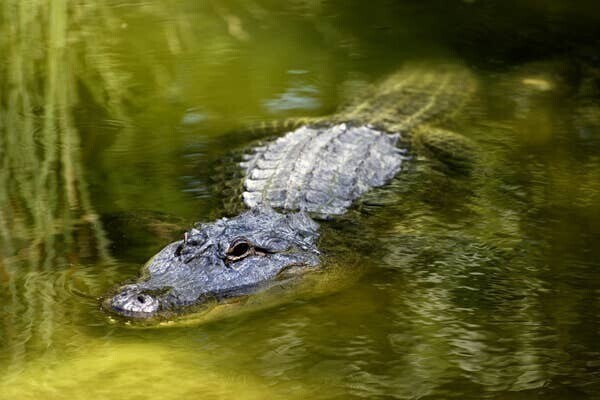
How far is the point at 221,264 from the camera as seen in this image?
4.16 meters

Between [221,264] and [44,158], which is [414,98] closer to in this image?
[44,158]

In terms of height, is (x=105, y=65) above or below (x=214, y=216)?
above

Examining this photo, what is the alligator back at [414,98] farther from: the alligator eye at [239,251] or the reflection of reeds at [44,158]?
the alligator eye at [239,251]

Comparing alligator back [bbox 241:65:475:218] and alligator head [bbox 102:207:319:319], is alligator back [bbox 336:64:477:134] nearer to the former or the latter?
alligator back [bbox 241:65:475:218]

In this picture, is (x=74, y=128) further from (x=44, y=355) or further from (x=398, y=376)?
(x=398, y=376)

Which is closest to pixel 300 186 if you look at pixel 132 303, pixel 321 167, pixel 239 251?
pixel 321 167

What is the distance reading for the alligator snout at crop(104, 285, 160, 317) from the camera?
3.65 meters

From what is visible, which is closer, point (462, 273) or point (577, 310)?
point (577, 310)

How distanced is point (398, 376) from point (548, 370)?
55 centimetres

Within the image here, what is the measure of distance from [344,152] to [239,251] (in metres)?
1.53

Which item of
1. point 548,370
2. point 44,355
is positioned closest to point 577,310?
point 548,370

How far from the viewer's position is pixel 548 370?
3.37 meters

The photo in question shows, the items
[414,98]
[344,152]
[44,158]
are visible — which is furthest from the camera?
[414,98]

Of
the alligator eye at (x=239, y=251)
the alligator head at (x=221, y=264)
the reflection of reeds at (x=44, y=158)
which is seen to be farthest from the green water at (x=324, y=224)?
the alligator eye at (x=239, y=251)
